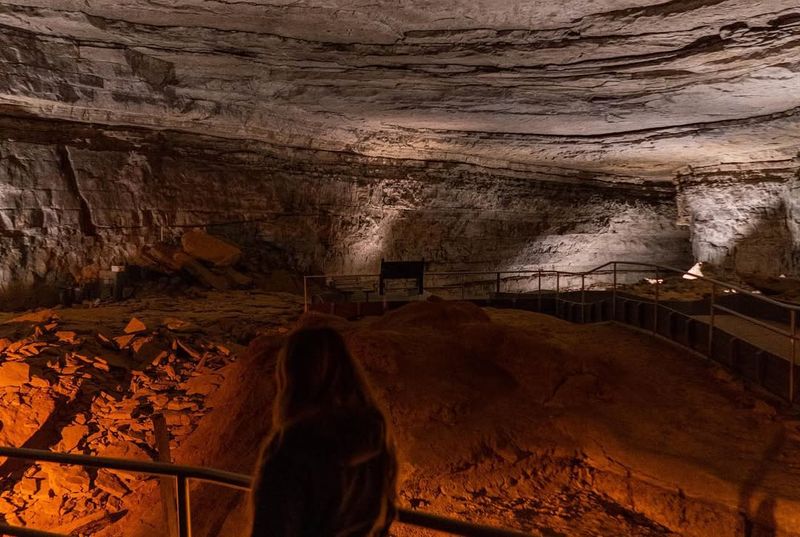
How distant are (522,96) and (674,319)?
553 centimetres

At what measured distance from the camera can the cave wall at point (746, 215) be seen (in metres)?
15.4

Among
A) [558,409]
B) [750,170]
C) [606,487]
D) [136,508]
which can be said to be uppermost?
[750,170]

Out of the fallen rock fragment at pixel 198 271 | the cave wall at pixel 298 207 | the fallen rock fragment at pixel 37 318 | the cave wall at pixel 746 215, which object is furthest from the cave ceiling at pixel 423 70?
the fallen rock fragment at pixel 37 318

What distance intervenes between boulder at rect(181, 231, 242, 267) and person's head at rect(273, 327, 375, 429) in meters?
13.8

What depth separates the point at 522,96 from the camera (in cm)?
1150

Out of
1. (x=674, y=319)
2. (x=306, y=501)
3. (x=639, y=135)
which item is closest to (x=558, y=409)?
(x=674, y=319)

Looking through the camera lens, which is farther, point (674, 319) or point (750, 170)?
point (750, 170)

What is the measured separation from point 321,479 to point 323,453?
76 mm

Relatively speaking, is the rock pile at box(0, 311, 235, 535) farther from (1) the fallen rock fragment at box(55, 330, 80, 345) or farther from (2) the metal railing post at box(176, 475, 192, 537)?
(2) the metal railing post at box(176, 475, 192, 537)

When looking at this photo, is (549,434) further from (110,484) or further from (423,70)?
(423,70)

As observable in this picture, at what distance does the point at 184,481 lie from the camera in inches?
105

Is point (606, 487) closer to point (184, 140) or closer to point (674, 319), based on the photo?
point (674, 319)

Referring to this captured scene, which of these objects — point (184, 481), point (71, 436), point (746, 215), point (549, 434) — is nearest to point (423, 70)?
point (549, 434)

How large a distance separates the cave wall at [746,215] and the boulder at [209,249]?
1414 centimetres
